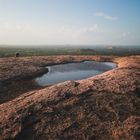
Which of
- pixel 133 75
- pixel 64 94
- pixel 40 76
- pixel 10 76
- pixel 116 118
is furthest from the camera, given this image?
pixel 40 76

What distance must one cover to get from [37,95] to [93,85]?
4528 millimetres

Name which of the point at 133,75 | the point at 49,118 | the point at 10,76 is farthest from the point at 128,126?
the point at 10,76

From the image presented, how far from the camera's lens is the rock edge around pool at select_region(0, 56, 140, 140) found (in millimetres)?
11406

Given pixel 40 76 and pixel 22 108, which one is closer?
pixel 22 108

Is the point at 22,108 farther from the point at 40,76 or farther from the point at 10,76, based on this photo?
the point at 40,76

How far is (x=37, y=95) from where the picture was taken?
15172mm

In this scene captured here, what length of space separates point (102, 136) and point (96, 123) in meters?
1.13

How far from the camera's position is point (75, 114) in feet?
42.5

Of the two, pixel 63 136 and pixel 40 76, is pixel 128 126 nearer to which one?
pixel 63 136

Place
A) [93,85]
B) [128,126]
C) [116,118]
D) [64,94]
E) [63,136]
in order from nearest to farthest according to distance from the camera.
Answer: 1. [63,136]
2. [128,126]
3. [116,118]
4. [64,94]
5. [93,85]

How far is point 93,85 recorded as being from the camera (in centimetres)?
1703

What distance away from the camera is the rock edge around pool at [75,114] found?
11406 millimetres

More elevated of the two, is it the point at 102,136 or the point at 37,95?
the point at 37,95

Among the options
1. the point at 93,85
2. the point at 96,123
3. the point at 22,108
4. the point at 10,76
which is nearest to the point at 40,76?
the point at 10,76
